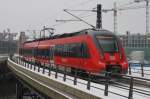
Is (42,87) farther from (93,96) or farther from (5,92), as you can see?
(5,92)

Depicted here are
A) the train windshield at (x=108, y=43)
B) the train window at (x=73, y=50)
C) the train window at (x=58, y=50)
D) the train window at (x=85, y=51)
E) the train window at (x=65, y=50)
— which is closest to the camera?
the train windshield at (x=108, y=43)

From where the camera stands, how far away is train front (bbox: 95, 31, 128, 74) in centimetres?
2445

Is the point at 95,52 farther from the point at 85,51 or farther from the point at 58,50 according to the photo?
the point at 58,50

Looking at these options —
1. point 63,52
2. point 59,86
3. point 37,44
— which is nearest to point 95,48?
point 59,86

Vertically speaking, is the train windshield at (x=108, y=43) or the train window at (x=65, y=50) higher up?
the train windshield at (x=108, y=43)

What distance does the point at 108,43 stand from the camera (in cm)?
2544

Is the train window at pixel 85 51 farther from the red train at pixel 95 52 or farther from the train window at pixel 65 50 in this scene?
the train window at pixel 65 50

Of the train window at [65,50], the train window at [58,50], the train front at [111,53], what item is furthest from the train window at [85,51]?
the train window at [58,50]

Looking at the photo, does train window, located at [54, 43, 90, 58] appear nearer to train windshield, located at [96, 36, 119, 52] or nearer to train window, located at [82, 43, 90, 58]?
train window, located at [82, 43, 90, 58]

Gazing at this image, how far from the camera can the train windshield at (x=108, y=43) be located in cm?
2506

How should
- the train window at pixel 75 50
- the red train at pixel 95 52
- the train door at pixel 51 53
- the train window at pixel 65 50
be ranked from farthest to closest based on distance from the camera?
the train door at pixel 51 53, the train window at pixel 65 50, the train window at pixel 75 50, the red train at pixel 95 52

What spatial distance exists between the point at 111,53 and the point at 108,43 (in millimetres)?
832

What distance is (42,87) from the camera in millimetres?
26000

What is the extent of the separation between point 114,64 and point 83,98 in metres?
7.60
